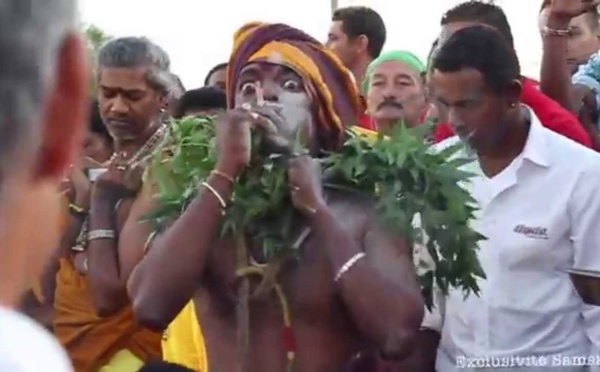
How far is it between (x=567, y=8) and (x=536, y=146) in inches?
36.5

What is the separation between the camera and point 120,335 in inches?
165

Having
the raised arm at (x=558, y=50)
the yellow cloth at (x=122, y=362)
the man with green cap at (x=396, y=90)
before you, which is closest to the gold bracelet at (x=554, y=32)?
the raised arm at (x=558, y=50)

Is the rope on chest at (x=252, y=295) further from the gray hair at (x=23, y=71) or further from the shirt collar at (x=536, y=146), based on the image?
the gray hair at (x=23, y=71)

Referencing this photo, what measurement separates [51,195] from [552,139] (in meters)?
2.93

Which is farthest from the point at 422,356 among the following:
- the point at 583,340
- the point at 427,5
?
the point at 427,5

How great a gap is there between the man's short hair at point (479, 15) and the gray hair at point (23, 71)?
3.76m

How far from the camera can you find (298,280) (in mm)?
3090

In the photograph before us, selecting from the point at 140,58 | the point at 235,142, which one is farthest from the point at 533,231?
the point at 140,58

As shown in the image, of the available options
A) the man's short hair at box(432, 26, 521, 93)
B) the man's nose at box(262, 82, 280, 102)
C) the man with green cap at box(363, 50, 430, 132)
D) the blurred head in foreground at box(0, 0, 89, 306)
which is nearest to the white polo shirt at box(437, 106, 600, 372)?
the man's short hair at box(432, 26, 521, 93)

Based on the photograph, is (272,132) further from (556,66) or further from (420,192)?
(556,66)

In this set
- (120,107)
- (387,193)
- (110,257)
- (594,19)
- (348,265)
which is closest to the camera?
(348,265)

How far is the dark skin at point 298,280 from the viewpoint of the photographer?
3.03m

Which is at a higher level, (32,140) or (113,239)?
(32,140)

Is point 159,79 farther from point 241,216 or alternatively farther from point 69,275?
point 241,216
